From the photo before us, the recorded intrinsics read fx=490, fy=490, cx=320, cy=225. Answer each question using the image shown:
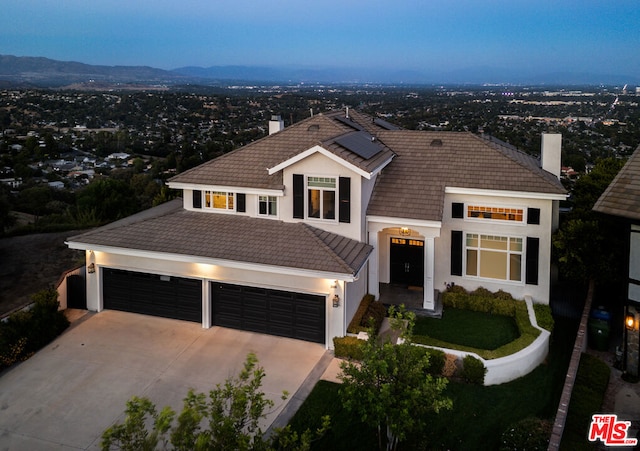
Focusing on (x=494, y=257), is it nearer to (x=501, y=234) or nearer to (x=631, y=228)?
(x=501, y=234)

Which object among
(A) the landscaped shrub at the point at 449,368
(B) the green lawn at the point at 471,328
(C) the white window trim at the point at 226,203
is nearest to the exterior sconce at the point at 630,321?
(B) the green lawn at the point at 471,328

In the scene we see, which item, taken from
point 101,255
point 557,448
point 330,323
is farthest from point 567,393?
point 101,255

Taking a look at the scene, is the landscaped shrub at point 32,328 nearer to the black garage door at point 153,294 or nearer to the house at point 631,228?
the black garage door at point 153,294

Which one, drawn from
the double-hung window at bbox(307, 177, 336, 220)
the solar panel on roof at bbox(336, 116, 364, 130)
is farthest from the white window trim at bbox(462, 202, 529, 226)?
the solar panel on roof at bbox(336, 116, 364, 130)

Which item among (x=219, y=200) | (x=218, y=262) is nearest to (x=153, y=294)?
(x=218, y=262)

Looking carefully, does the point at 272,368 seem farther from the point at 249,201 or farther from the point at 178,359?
the point at 249,201

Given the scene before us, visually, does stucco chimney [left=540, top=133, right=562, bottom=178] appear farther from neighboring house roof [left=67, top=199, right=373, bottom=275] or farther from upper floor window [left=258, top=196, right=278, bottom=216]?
upper floor window [left=258, top=196, right=278, bottom=216]
